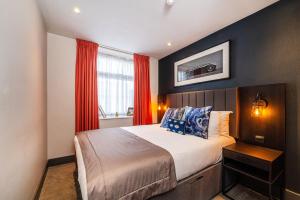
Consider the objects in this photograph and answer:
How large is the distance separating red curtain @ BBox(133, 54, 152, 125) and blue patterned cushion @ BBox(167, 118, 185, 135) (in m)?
1.35

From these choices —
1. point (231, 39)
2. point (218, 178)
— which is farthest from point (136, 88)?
point (218, 178)

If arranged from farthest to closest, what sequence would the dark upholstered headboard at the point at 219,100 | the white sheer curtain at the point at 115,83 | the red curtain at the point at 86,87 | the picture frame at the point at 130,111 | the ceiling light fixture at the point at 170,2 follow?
the picture frame at the point at 130,111
the white sheer curtain at the point at 115,83
the red curtain at the point at 86,87
the dark upholstered headboard at the point at 219,100
the ceiling light fixture at the point at 170,2

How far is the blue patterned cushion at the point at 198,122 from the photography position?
6.72 ft

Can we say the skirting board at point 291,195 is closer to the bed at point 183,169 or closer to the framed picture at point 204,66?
the bed at point 183,169

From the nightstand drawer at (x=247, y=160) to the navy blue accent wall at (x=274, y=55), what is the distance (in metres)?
0.57

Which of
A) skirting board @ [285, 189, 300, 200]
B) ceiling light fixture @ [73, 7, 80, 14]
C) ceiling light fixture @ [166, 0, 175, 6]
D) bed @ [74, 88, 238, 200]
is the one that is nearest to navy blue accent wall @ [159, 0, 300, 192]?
skirting board @ [285, 189, 300, 200]

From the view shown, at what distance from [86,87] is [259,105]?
10.1 ft

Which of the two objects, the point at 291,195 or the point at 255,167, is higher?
the point at 255,167

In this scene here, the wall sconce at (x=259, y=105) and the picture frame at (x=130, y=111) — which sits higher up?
the wall sconce at (x=259, y=105)

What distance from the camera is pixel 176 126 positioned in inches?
92.9

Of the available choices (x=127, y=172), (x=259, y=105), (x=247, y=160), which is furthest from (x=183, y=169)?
(x=259, y=105)

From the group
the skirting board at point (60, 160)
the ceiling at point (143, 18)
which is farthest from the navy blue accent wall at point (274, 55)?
the skirting board at point (60, 160)

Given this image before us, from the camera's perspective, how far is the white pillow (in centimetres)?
207

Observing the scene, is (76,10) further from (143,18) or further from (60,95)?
(60,95)
